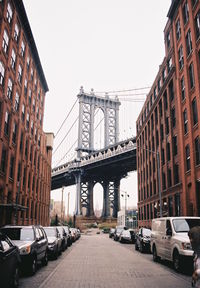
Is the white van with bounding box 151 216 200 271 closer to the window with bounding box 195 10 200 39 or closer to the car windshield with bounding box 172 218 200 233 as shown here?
the car windshield with bounding box 172 218 200 233

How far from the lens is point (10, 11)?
1212 inches

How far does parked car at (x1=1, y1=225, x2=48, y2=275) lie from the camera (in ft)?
34.5

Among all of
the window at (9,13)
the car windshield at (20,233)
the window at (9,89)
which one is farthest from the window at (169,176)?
the car windshield at (20,233)

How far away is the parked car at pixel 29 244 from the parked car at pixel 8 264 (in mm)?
2086

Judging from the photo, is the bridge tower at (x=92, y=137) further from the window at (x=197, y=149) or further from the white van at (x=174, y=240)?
the white van at (x=174, y=240)

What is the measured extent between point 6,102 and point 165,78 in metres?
19.8

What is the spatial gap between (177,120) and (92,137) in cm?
6001

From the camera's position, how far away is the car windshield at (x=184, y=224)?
43.7ft

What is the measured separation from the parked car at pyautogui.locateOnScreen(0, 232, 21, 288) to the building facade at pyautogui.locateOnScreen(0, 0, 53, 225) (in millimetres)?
18768

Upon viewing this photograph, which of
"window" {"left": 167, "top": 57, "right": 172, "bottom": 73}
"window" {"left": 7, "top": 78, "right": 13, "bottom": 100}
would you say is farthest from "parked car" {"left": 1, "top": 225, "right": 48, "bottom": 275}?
"window" {"left": 167, "top": 57, "right": 172, "bottom": 73}

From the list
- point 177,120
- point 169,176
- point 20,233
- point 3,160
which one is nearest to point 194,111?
Result: point 177,120

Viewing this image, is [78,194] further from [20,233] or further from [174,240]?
[20,233]

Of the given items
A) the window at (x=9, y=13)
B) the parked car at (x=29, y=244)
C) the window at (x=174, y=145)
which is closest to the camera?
the parked car at (x=29, y=244)

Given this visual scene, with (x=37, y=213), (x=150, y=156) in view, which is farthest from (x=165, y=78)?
(x=37, y=213)
